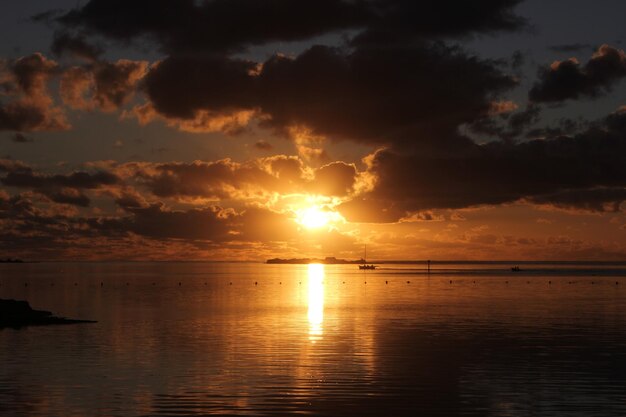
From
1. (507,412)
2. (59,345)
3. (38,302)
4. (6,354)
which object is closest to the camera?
(507,412)

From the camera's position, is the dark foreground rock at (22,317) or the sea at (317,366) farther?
the dark foreground rock at (22,317)

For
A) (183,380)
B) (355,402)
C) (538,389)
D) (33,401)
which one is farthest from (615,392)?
(33,401)

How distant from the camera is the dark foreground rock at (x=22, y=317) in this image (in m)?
73.1

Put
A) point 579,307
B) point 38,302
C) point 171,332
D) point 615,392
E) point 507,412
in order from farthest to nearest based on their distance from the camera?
point 38,302 → point 579,307 → point 171,332 → point 615,392 → point 507,412

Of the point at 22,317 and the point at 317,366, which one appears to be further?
the point at 22,317

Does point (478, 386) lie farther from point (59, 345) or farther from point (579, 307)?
point (579, 307)

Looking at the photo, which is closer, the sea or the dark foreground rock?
the sea

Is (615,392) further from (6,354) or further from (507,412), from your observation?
(6,354)

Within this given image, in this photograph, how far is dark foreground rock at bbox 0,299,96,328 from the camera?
73125mm

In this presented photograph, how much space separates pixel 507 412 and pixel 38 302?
96.2 metres

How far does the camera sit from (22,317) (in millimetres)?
75375

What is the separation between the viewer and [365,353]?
5503 cm

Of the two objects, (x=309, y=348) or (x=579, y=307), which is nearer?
(x=309, y=348)

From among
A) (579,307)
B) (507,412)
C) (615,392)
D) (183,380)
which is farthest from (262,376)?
(579,307)
